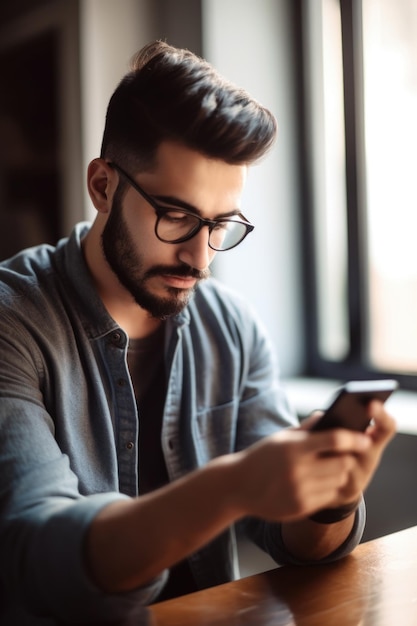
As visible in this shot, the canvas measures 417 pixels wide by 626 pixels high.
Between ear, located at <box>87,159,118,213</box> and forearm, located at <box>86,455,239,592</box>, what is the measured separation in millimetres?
683

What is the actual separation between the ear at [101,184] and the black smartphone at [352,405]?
684 mm

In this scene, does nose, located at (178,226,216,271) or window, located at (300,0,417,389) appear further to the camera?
window, located at (300,0,417,389)

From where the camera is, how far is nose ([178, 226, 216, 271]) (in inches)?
52.1

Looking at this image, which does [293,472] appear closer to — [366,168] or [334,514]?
[334,514]

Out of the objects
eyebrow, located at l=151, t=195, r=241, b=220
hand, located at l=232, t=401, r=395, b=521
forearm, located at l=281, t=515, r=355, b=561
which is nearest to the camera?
hand, located at l=232, t=401, r=395, b=521

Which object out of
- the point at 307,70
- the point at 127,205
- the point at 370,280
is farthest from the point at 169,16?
the point at 127,205

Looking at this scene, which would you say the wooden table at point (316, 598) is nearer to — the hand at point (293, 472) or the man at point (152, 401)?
the man at point (152, 401)

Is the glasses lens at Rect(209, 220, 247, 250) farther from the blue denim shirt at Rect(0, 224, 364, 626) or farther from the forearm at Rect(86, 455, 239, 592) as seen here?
the forearm at Rect(86, 455, 239, 592)

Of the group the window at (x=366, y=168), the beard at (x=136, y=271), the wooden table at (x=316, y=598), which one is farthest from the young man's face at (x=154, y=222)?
the window at (x=366, y=168)

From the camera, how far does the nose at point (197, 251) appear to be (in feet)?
4.34

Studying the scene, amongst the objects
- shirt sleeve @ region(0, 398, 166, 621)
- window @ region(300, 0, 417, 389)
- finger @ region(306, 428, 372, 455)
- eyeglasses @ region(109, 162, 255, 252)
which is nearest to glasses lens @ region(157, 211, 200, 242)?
eyeglasses @ region(109, 162, 255, 252)

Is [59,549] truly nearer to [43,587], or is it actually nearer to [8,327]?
[43,587]

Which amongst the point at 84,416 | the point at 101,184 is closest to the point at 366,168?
the point at 101,184

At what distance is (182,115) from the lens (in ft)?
4.31
